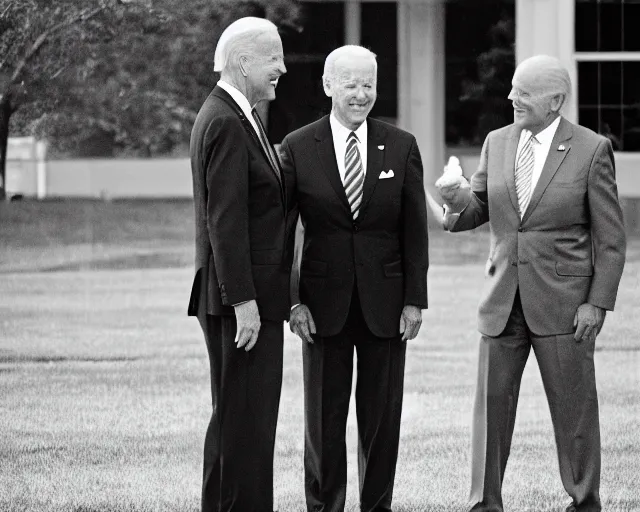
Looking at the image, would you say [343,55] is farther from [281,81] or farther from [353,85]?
[281,81]

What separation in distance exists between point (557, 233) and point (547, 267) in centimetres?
13

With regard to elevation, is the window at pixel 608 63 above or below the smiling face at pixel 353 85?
above

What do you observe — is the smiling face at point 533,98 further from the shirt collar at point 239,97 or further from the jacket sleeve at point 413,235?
the shirt collar at point 239,97

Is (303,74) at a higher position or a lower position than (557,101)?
higher

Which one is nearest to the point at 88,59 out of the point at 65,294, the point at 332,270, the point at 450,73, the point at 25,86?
the point at 25,86

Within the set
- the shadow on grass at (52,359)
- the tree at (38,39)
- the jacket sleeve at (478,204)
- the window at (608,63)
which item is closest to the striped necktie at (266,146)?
the jacket sleeve at (478,204)

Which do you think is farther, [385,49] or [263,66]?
[385,49]

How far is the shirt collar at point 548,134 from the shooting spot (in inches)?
188

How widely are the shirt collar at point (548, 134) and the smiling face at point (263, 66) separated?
3.41 ft

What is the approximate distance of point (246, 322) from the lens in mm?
4219

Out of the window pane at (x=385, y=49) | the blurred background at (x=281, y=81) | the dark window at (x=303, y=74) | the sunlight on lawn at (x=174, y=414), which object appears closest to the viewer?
the sunlight on lawn at (x=174, y=414)

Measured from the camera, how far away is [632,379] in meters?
8.77

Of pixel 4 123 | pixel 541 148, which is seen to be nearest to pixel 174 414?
pixel 541 148

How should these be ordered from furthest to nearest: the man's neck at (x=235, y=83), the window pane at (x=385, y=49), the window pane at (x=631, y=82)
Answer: the window pane at (x=385, y=49), the window pane at (x=631, y=82), the man's neck at (x=235, y=83)
